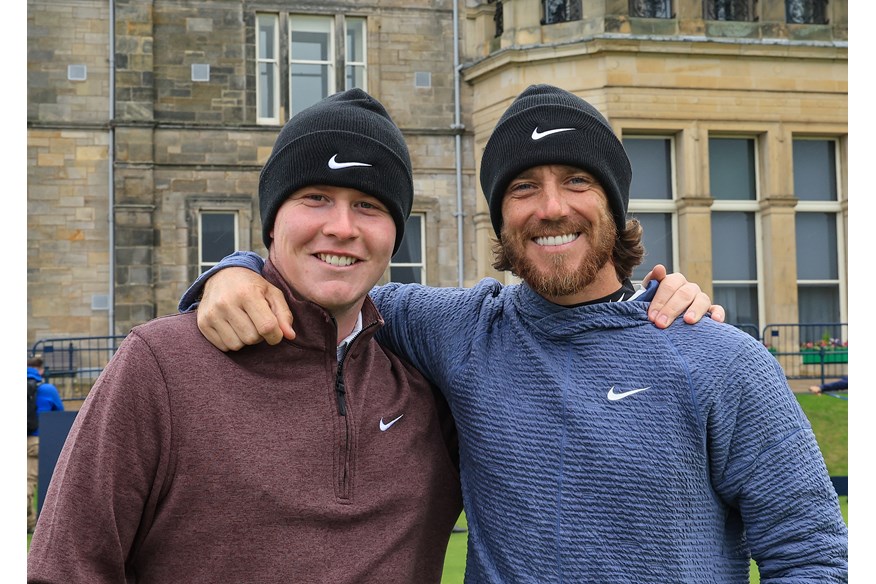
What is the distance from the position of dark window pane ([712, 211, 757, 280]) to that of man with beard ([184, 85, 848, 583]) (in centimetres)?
1401

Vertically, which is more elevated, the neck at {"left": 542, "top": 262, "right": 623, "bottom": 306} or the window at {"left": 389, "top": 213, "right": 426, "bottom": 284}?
the window at {"left": 389, "top": 213, "right": 426, "bottom": 284}

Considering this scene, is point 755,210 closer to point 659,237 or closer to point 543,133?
point 659,237

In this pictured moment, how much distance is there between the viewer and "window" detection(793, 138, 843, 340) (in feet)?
53.8

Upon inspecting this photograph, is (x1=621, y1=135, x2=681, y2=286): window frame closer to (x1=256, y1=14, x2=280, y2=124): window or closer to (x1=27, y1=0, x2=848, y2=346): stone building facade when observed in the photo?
(x1=27, y1=0, x2=848, y2=346): stone building facade

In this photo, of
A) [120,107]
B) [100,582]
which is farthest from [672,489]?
[120,107]

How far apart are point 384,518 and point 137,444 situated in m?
0.68

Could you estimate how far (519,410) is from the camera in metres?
2.56

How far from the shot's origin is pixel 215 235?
16516 mm

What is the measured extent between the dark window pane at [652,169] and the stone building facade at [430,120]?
0.11ft

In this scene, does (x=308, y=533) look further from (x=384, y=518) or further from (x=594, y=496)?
(x=594, y=496)

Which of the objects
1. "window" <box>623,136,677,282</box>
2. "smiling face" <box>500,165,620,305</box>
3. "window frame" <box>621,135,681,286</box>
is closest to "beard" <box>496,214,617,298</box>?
"smiling face" <box>500,165,620,305</box>

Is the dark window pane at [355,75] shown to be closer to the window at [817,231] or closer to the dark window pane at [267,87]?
the dark window pane at [267,87]

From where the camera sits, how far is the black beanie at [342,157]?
2594mm

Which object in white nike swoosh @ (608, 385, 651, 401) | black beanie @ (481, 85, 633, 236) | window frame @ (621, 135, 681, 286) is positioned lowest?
white nike swoosh @ (608, 385, 651, 401)
